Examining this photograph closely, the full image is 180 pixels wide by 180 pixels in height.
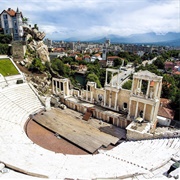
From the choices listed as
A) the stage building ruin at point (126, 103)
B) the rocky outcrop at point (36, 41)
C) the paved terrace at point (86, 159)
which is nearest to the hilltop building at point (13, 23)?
the rocky outcrop at point (36, 41)

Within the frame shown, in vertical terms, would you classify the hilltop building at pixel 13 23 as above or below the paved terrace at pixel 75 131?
above

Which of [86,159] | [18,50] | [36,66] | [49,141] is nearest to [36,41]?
[18,50]

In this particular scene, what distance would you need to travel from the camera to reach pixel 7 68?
30.5 m

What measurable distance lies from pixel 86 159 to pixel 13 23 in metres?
40.1

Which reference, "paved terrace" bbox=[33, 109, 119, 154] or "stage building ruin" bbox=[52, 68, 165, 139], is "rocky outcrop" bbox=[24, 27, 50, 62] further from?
"paved terrace" bbox=[33, 109, 119, 154]

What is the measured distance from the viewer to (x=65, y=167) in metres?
11.6

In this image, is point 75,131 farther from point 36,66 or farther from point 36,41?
point 36,41

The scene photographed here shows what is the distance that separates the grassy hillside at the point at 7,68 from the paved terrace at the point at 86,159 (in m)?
12.5

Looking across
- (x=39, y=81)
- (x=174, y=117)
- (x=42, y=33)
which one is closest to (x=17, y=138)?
(x=39, y=81)

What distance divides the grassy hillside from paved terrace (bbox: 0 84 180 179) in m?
12.5

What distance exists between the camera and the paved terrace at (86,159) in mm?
10234

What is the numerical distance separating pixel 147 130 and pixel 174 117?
29.3ft

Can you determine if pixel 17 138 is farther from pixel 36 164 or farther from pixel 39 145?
pixel 36 164

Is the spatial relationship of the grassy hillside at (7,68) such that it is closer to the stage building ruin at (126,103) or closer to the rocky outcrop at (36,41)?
the rocky outcrop at (36,41)
